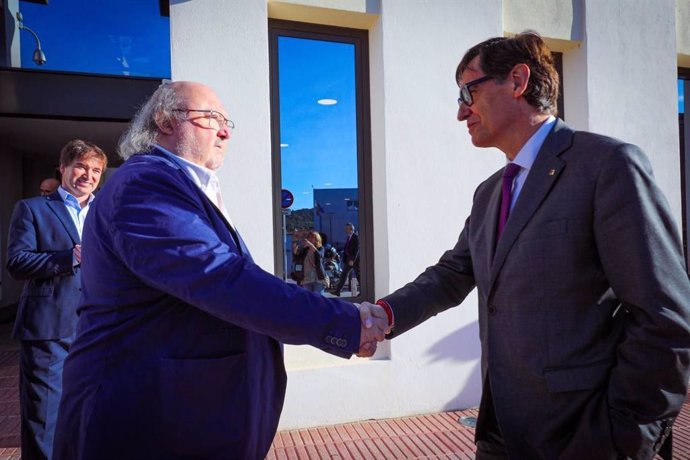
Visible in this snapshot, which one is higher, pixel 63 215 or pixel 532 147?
pixel 532 147

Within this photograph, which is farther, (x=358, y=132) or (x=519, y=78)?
(x=358, y=132)

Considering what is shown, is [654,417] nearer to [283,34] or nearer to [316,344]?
[316,344]

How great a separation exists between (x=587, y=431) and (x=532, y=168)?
34.0 inches

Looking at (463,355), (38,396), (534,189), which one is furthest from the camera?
(463,355)

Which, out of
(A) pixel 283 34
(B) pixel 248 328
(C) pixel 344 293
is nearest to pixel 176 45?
(A) pixel 283 34

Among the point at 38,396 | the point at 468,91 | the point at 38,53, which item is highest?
the point at 38,53

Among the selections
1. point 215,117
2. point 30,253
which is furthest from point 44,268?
point 215,117

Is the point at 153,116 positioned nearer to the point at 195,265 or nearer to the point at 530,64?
the point at 195,265

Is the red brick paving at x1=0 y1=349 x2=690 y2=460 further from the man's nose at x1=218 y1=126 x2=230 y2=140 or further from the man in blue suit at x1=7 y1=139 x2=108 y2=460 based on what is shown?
the man's nose at x1=218 y1=126 x2=230 y2=140

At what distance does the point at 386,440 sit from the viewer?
3811mm

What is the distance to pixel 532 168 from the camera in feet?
5.72

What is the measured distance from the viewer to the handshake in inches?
74.8

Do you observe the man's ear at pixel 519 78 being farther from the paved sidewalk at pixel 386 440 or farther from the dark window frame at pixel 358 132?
the paved sidewalk at pixel 386 440

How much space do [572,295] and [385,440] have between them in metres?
2.65
